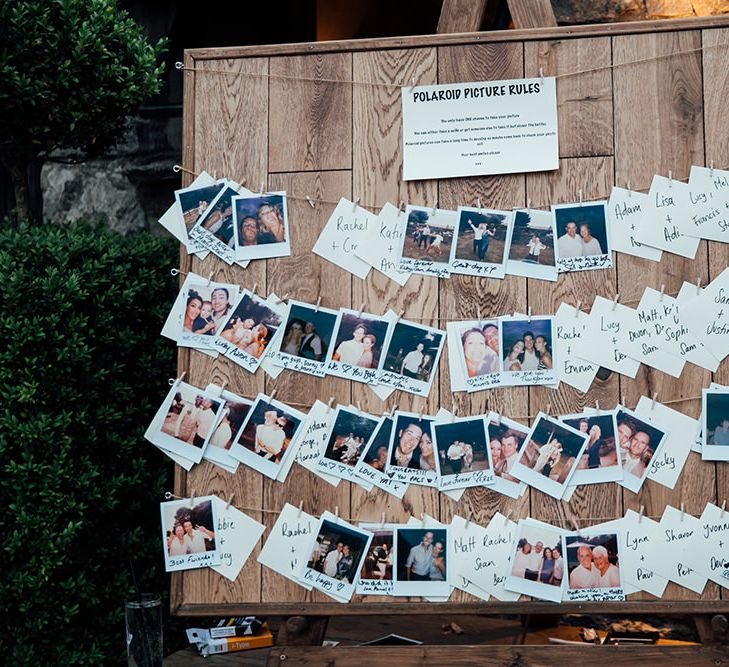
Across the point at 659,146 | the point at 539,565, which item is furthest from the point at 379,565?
the point at 659,146

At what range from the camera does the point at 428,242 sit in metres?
2.26

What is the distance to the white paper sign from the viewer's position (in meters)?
2.23

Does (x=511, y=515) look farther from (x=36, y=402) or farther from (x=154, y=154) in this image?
(x=154, y=154)

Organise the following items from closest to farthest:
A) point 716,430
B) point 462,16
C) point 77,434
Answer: point 716,430, point 462,16, point 77,434

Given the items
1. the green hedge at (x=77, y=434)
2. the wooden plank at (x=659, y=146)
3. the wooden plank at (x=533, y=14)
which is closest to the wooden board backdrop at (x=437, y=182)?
the wooden plank at (x=659, y=146)

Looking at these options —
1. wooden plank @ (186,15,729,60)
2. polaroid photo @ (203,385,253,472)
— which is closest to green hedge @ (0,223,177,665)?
polaroid photo @ (203,385,253,472)

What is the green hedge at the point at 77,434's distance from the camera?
100 inches

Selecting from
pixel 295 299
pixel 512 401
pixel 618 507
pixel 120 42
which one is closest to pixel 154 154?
pixel 120 42

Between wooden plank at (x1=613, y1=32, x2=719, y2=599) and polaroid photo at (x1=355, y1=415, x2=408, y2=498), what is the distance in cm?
57

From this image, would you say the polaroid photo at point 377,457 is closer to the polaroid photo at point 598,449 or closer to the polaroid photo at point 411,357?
the polaroid photo at point 411,357

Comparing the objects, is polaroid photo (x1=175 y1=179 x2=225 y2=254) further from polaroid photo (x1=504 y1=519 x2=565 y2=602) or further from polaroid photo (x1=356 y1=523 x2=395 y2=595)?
polaroid photo (x1=504 y1=519 x2=565 y2=602)

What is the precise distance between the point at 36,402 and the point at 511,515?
4.41 ft

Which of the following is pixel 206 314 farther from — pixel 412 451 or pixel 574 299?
pixel 574 299

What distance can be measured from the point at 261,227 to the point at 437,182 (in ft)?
1.48
